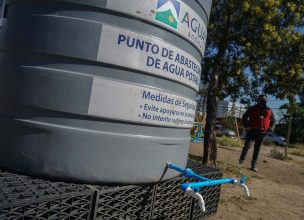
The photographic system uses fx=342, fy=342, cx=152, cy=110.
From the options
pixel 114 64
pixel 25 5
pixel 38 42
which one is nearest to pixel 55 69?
pixel 38 42

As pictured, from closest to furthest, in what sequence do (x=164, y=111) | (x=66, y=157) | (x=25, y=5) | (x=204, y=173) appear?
(x=66, y=157) → (x=25, y=5) → (x=164, y=111) → (x=204, y=173)

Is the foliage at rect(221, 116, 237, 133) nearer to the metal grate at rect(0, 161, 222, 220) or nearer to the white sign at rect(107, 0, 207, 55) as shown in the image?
the metal grate at rect(0, 161, 222, 220)

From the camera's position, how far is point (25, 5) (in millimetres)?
2119

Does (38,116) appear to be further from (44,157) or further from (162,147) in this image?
(162,147)

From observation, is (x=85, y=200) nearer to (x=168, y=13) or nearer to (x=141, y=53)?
(x=141, y=53)

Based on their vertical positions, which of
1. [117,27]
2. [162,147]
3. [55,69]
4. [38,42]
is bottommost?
[162,147]

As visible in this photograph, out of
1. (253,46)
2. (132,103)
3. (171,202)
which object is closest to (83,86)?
(132,103)

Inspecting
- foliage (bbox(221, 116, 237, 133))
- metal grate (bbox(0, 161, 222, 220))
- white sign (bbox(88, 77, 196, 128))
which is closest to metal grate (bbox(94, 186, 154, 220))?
metal grate (bbox(0, 161, 222, 220))

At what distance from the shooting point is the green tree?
6586mm

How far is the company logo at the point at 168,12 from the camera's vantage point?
2170mm

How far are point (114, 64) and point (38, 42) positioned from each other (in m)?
0.46

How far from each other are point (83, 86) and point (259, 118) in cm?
575

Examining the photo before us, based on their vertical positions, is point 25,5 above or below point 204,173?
above

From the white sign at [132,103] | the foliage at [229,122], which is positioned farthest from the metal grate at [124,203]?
the foliage at [229,122]
